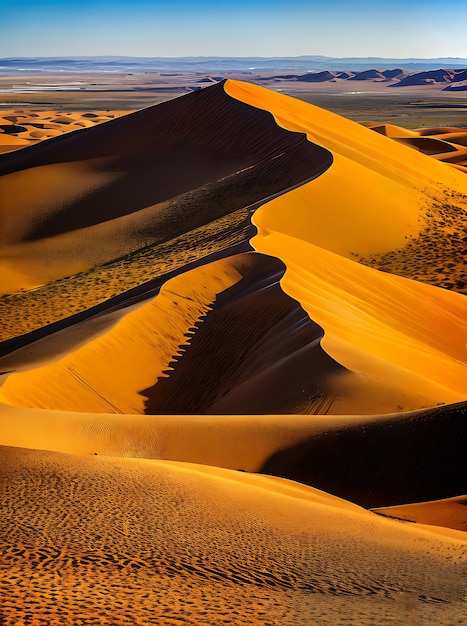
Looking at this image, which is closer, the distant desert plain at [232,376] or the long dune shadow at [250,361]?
the distant desert plain at [232,376]

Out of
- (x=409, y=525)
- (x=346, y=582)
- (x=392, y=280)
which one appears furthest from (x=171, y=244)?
(x=346, y=582)

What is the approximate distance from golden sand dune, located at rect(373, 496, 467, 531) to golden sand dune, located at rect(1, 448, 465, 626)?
0.52m

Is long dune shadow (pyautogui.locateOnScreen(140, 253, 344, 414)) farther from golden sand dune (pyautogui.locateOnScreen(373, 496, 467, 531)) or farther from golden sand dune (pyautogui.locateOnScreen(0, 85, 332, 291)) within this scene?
golden sand dune (pyautogui.locateOnScreen(0, 85, 332, 291))

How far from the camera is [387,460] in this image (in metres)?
10.4

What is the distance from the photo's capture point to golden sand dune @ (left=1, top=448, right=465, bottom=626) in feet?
17.3

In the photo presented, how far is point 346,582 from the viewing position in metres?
6.03

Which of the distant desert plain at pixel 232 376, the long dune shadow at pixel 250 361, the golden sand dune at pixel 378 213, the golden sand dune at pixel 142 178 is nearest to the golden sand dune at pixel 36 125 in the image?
the golden sand dune at pixel 142 178

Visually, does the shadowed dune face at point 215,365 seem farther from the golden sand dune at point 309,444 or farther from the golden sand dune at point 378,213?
the golden sand dune at point 378,213

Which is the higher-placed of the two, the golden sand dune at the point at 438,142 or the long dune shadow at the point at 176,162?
the long dune shadow at the point at 176,162

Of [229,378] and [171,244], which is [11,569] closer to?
[229,378]

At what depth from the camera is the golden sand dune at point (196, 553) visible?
527cm

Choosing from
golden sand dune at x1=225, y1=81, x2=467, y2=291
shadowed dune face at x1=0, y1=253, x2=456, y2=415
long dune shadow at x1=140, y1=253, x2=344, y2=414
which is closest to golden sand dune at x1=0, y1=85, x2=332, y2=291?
golden sand dune at x1=225, y1=81, x2=467, y2=291

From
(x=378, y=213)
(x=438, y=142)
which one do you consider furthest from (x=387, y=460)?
(x=438, y=142)

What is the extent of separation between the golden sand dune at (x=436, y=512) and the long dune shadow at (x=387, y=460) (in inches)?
11.3
